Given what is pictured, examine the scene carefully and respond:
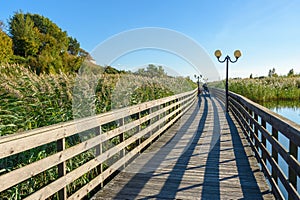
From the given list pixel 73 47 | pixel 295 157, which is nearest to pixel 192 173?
pixel 295 157

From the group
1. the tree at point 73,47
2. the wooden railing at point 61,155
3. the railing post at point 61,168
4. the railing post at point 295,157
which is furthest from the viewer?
the tree at point 73,47

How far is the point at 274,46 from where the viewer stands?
15445 millimetres

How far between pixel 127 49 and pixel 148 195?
546 cm

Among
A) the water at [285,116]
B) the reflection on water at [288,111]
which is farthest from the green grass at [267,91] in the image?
the water at [285,116]

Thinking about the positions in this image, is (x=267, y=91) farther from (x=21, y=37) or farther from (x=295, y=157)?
(x=21, y=37)

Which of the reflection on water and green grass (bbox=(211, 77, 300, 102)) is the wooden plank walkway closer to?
the reflection on water

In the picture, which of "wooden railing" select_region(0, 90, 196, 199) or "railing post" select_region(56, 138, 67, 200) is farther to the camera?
"railing post" select_region(56, 138, 67, 200)

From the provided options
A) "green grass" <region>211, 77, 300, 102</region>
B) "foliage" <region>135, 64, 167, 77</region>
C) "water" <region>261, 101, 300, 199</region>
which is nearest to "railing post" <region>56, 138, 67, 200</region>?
"water" <region>261, 101, 300, 199</region>

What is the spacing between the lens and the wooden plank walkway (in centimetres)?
262

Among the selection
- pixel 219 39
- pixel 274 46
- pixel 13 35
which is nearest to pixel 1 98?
pixel 219 39

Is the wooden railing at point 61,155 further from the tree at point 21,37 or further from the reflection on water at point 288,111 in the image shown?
the tree at point 21,37

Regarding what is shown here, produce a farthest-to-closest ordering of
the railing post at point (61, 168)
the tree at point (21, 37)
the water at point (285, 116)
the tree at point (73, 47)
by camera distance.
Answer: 1. the tree at point (73, 47)
2. the tree at point (21, 37)
3. the water at point (285, 116)
4. the railing post at point (61, 168)

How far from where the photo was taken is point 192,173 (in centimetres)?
319

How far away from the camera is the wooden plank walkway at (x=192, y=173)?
262 cm
